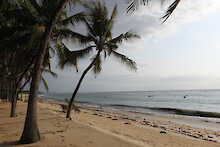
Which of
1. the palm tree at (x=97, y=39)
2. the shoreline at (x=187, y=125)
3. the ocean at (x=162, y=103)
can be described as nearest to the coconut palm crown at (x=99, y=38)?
the palm tree at (x=97, y=39)

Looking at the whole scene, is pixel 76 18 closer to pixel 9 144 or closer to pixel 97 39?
pixel 97 39

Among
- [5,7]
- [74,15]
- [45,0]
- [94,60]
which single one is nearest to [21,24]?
[5,7]

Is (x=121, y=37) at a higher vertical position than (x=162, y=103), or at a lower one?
higher

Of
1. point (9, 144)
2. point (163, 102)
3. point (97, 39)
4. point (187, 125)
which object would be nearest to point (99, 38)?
point (97, 39)

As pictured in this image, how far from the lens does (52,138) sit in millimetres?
4562

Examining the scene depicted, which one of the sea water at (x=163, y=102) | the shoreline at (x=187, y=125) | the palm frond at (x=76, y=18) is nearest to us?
the palm frond at (x=76, y=18)

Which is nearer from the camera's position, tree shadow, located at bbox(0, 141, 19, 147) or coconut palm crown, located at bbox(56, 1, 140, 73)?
tree shadow, located at bbox(0, 141, 19, 147)

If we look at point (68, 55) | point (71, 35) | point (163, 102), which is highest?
point (71, 35)

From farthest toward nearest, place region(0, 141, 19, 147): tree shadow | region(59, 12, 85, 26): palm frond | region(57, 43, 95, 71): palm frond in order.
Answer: region(57, 43, 95, 71): palm frond → region(59, 12, 85, 26): palm frond → region(0, 141, 19, 147): tree shadow

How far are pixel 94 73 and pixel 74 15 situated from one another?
3.62 meters

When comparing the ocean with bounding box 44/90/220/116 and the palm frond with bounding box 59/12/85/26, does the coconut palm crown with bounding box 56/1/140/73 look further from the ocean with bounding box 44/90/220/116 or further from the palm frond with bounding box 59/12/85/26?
the ocean with bounding box 44/90/220/116

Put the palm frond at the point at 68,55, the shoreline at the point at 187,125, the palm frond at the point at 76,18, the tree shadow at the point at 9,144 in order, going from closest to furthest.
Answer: the tree shadow at the point at 9,144
the palm frond at the point at 76,18
the shoreline at the point at 187,125
the palm frond at the point at 68,55

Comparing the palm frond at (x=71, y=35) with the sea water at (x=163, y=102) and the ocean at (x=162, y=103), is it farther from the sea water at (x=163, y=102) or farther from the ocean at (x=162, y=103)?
the sea water at (x=163, y=102)

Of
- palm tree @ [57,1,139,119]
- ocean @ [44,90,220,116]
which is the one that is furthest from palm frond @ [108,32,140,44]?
ocean @ [44,90,220,116]
